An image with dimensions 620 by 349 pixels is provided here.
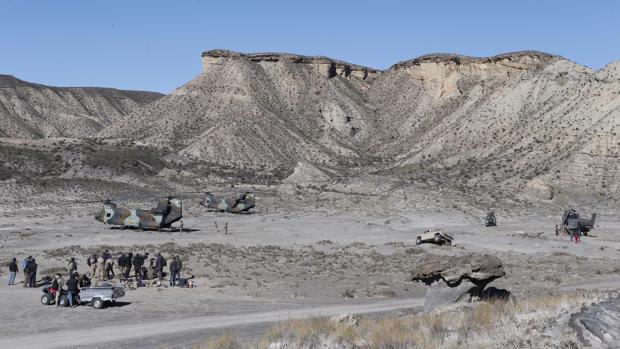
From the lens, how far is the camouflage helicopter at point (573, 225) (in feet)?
153

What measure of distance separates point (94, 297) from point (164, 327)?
387 cm

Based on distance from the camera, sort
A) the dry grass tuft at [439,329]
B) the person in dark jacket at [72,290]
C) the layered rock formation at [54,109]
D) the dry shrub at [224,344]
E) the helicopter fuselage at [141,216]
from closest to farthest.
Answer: the dry grass tuft at [439,329] < the dry shrub at [224,344] < the person in dark jacket at [72,290] < the helicopter fuselage at [141,216] < the layered rock formation at [54,109]

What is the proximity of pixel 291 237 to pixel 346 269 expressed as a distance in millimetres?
14897

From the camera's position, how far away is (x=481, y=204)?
6500cm

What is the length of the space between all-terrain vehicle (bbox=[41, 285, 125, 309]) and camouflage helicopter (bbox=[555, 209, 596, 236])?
107 feet

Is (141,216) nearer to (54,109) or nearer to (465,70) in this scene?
(465,70)

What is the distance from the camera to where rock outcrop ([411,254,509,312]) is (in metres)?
18.0

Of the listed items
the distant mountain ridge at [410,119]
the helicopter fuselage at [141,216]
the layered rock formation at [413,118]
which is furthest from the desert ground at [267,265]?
the layered rock formation at [413,118]

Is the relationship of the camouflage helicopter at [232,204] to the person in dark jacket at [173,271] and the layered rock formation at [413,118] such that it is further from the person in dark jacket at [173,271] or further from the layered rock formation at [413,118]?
the person in dark jacket at [173,271]

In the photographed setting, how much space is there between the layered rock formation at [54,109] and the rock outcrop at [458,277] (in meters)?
120

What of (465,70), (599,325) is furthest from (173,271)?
(465,70)

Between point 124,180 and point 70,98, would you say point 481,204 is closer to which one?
point 124,180

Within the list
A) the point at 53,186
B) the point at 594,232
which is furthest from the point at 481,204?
the point at 53,186

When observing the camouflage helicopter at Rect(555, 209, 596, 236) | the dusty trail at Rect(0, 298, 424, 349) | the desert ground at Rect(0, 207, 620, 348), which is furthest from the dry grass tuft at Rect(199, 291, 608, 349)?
the camouflage helicopter at Rect(555, 209, 596, 236)
